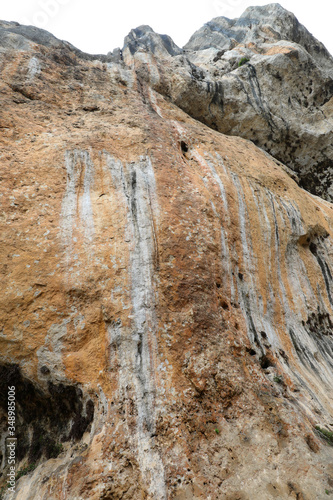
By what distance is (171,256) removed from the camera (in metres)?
7.21

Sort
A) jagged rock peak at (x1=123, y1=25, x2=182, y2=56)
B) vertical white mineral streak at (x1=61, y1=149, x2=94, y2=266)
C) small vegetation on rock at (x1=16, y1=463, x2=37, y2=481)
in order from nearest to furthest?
small vegetation on rock at (x1=16, y1=463, x2=37, y2=481) < vertical white mineral streak at (x1=61, y1=149, x2=94, y2=266) < jagged rock peak at (x1=123, y1=25, x2=182, y2=56)

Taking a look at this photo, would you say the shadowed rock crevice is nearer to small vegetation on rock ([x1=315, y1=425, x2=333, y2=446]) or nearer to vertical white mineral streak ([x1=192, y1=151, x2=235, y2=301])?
vertical white mineral streak ([x1=192, y1=151, x2=235, y2=301])

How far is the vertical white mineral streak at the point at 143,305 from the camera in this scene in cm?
514

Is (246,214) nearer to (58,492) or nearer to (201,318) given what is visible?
(201,318)

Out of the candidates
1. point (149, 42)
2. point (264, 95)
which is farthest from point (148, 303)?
point (149, 42)

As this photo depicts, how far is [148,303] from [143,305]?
0.12 metres

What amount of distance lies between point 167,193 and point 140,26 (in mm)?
14450

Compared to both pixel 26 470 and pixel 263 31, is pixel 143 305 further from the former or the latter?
pixel 263 31

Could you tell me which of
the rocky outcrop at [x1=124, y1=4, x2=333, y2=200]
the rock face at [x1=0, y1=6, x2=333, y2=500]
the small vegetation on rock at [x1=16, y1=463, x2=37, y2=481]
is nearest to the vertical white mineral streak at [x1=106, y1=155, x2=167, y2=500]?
the rock face at [x1=0, y1=6, x2=333, y2=500]

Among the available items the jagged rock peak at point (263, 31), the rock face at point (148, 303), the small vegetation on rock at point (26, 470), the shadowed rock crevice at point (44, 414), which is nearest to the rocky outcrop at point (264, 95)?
the jagged rock peak at point (263, 31)

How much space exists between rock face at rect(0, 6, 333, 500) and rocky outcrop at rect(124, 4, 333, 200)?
3.44 meters

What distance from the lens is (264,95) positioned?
14.5m

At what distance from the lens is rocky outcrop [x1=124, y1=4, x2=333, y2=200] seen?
45.7 feet

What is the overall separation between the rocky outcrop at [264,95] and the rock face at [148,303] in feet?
11.3
